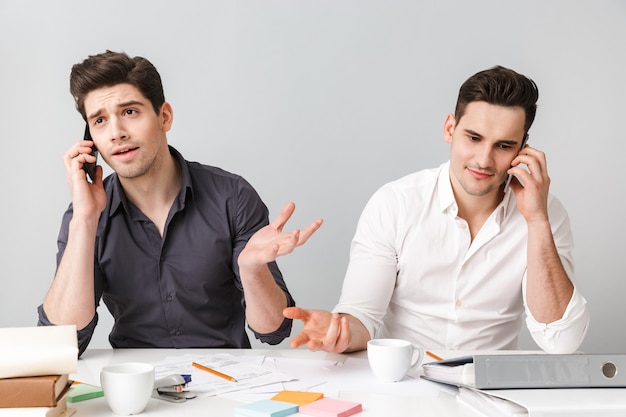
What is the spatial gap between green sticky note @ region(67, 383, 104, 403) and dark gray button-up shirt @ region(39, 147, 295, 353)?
75 centimetres

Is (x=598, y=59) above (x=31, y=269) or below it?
above

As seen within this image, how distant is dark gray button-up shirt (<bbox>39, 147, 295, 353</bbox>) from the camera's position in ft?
6.86

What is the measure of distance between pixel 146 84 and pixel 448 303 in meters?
1.13

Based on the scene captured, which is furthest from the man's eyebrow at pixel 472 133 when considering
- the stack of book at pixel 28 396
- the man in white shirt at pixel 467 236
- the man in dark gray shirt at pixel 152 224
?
the stack of book at pixel 28 396

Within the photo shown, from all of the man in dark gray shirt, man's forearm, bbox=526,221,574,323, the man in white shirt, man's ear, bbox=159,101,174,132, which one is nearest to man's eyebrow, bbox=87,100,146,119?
the man in dark gray shirt

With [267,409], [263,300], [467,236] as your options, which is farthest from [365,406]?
[467,236]

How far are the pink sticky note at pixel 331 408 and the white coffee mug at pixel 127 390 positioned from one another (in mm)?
269

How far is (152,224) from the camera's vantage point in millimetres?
2111

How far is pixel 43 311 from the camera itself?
192 cm

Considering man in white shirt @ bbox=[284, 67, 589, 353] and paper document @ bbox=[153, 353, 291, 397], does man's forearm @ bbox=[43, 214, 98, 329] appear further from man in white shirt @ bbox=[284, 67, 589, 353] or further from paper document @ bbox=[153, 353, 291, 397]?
man in white shirt @ bbox=[284, 67, 589, 353]

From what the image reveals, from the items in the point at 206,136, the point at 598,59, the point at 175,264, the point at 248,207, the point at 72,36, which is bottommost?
the point at 175,264

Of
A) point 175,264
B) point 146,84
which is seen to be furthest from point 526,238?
point 146,84

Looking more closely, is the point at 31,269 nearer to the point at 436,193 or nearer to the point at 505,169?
the point at 436,193

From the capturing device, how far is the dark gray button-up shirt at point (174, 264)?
209cm
